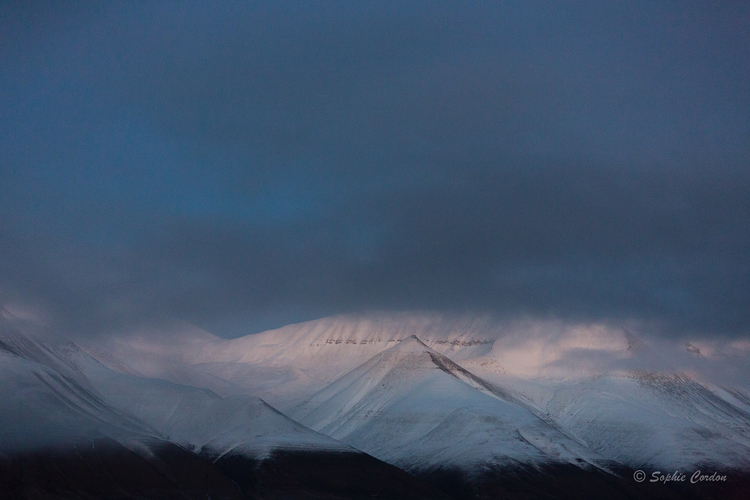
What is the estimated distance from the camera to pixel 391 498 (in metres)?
200

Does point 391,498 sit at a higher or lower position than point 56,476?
higher

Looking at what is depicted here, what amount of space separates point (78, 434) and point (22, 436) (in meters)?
12.0

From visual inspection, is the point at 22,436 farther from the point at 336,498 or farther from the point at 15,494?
the point at 336,498

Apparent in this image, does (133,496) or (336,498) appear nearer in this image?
(133,496)

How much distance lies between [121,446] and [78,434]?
10478 millimetres

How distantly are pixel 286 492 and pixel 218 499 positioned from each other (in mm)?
18529

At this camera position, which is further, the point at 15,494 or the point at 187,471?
the point at 187,471

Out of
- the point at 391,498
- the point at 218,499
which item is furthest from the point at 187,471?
the point at 391,498

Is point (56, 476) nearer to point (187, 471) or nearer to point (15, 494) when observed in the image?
point (15, 494)

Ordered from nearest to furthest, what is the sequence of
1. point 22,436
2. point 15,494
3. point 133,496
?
point 15,494, point 133,496, point 22,436

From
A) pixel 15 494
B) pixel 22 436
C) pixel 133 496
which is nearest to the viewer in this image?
pixel 15 494

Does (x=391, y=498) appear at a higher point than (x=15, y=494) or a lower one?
higher

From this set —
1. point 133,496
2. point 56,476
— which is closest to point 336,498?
point 133,496

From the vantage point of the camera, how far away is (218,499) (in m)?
183
